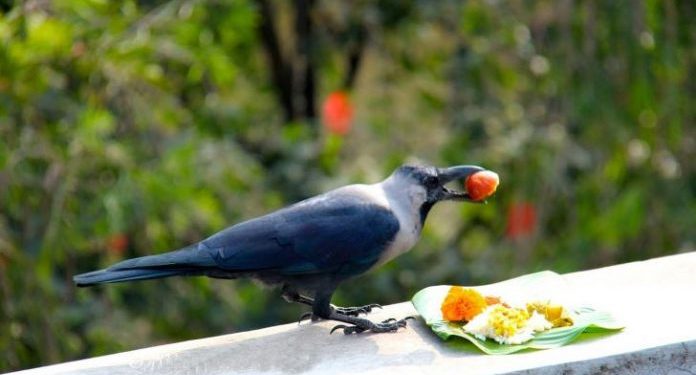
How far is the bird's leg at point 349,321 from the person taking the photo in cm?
380

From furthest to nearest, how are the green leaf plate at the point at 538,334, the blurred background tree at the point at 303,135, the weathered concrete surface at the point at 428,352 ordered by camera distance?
1. the blurred background tree at the point at 303,135
2. the green leaf plate at the point at 538,334
3. the weathered concrete surface at the point at 428,352

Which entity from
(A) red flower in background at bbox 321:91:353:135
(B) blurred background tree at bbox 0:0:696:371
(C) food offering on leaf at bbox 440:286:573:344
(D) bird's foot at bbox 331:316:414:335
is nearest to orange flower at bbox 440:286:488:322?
(C) food offering on leaf at bbox 440:286:573:344

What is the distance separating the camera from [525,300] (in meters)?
3.91

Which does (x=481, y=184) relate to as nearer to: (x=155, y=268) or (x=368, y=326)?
(x=368, y=326)

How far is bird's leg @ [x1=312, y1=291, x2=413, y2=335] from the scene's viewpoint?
3.80 meters

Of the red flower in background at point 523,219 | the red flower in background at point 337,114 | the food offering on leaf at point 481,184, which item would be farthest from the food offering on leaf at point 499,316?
the red flower in background at point 337,114

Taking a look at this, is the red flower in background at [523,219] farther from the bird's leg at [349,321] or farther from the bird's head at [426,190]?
→ the bird's leg at [349,321]

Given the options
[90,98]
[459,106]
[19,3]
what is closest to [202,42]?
[90,98]

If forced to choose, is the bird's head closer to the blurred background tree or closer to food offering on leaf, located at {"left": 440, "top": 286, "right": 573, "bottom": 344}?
food offering on leaf, located at {"left": 440, "top": 286, "right": 573, "bottom": 344}

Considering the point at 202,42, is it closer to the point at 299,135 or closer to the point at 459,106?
the point at 299,135

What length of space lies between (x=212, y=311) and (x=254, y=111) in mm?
1435

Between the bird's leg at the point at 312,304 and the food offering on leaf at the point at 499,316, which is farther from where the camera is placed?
the bird's leg at the point at 312,304

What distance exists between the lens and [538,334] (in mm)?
3590

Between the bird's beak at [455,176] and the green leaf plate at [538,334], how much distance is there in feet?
0.98
